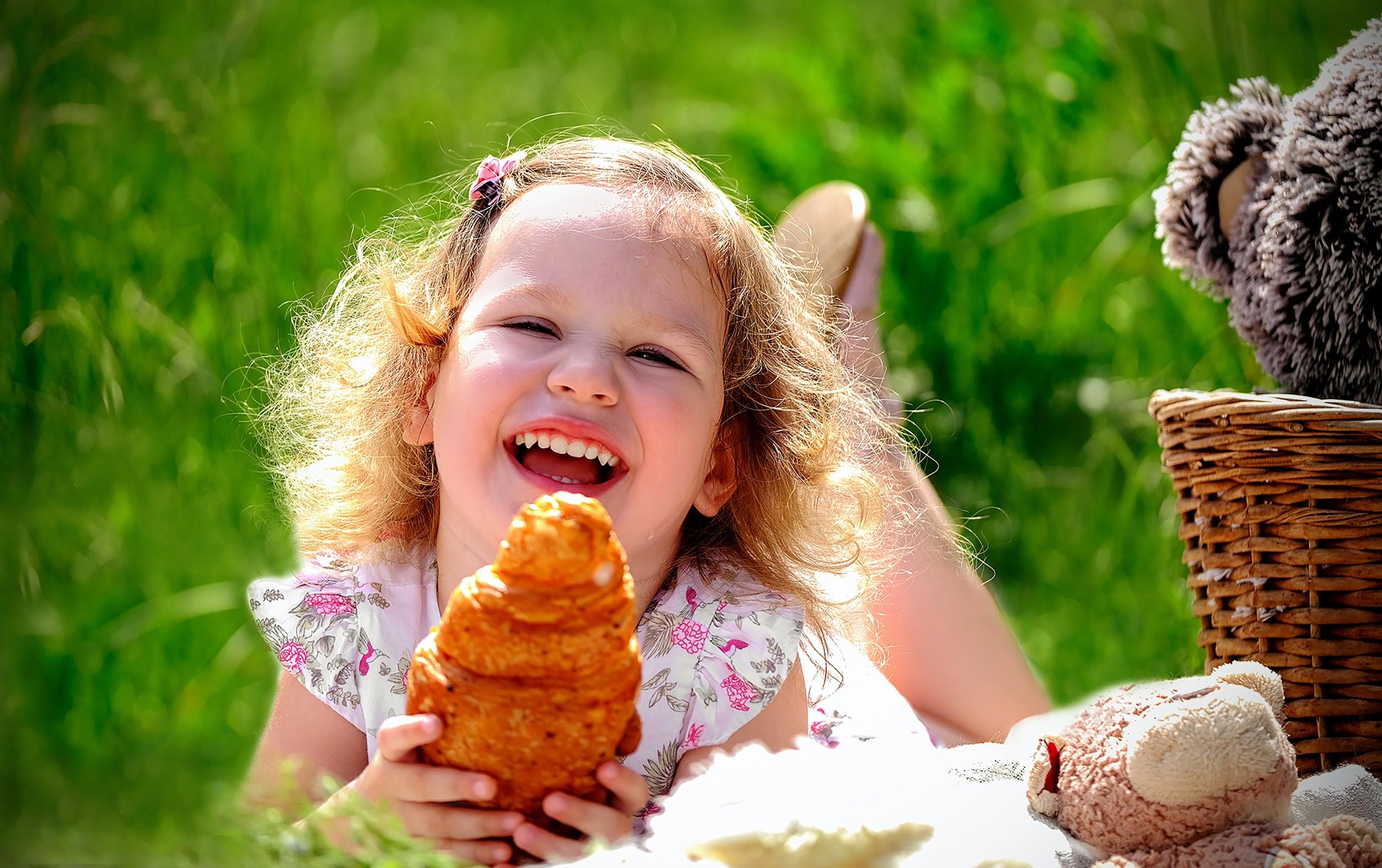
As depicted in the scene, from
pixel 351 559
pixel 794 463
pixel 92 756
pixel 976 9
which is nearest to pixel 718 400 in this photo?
pixel 794 463

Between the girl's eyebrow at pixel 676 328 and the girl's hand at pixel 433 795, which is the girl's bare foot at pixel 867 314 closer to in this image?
the girl's eyebrow at pixel 676 328

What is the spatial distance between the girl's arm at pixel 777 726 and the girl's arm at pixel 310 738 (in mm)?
382

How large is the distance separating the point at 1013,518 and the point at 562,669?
5.73 feet

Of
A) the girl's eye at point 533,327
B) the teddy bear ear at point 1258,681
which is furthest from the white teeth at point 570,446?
the teddy bear ear at point 1258,681

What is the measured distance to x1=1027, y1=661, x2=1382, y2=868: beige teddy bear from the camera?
0.99m

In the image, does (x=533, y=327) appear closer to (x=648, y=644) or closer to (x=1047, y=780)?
(x=648, y=644)

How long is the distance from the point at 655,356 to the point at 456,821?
1.84ft

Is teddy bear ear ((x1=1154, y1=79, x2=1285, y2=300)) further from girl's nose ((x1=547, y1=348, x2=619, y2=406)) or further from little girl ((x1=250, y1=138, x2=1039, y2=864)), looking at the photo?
girl's nose ((x1=547, y1=348, x2=619, y2=406))

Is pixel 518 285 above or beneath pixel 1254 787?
above

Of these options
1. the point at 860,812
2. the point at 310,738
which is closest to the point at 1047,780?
the point at 860,812

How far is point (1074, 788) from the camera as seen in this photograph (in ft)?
3.57

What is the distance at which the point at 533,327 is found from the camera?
4.50ft

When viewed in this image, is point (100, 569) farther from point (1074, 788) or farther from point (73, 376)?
point (1074, 788)

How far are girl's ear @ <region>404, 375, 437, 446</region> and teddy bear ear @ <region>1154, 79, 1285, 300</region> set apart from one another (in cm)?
97
